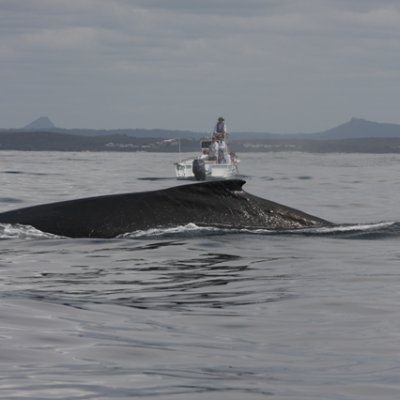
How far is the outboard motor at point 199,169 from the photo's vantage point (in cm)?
5388

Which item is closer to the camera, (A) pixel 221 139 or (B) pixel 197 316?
(B) pixel 197 316

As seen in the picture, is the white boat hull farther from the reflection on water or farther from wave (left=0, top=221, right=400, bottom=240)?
the reflection on water

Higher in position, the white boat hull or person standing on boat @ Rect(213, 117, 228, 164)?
person standing on boat @ Rect(213, 117, 228, 164)

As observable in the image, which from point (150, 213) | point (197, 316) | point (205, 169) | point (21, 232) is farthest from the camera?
point (205, 169)

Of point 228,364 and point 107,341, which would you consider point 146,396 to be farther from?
point 107,341

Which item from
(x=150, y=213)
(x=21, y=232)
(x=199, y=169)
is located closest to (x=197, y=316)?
(x=150, y=213)

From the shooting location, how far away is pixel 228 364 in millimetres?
5836

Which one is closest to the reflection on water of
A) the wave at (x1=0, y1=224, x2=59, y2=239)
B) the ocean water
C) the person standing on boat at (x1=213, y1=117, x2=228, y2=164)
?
the ocean water

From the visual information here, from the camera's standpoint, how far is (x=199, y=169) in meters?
53.9

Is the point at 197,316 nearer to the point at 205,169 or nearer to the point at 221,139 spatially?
the point at 205,169

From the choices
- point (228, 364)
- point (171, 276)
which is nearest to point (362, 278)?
point (171, 276)

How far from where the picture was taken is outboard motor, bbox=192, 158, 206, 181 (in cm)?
5388

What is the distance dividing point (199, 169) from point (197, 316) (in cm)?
4635

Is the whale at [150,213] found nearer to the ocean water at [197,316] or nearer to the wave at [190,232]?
the wave at [190,232]
